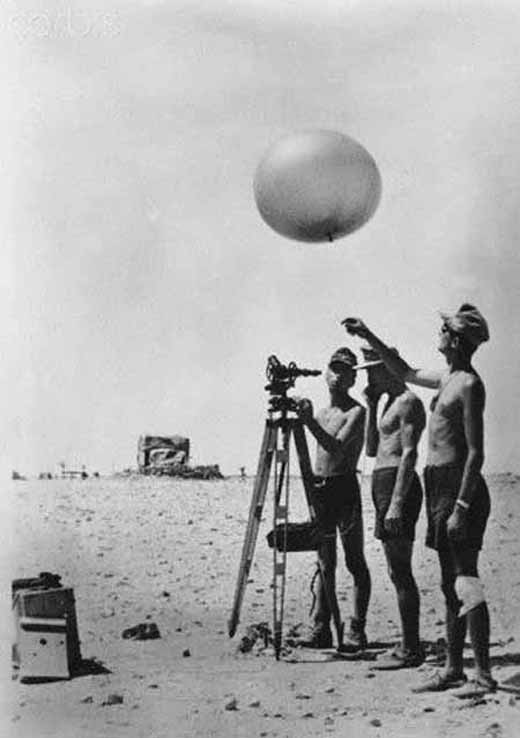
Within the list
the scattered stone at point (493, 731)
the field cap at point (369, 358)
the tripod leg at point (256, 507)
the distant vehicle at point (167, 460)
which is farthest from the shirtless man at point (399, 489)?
the distant vehicle at point (167, 460)

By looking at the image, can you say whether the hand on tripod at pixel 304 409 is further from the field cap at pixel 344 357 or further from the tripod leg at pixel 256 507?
the field cap at pixel 344 357

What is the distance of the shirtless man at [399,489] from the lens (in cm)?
423

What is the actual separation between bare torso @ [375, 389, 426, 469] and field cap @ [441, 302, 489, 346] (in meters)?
0.56

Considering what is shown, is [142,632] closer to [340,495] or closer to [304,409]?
[340,495]

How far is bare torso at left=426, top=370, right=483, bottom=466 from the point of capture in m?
3.83

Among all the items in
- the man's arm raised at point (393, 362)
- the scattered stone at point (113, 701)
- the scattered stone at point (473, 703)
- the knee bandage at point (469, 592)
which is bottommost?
the scattered stone at point (473, 703)

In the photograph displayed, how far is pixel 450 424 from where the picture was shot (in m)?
3.87

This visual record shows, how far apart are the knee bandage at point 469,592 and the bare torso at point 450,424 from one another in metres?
0.44

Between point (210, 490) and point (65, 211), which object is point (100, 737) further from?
point (210, 490)

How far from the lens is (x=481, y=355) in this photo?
4734mm

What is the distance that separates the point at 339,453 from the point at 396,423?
1.27 feet

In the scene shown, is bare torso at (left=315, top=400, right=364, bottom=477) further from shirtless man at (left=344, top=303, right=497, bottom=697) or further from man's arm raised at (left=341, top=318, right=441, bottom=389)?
shirtless man at (left=344, top=303, right=497, bottom=697)

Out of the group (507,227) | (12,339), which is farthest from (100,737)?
(507,227)

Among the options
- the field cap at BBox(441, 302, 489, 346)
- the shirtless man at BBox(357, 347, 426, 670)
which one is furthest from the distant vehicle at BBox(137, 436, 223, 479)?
the field cap at BBox(441, 302, 489, 346)
